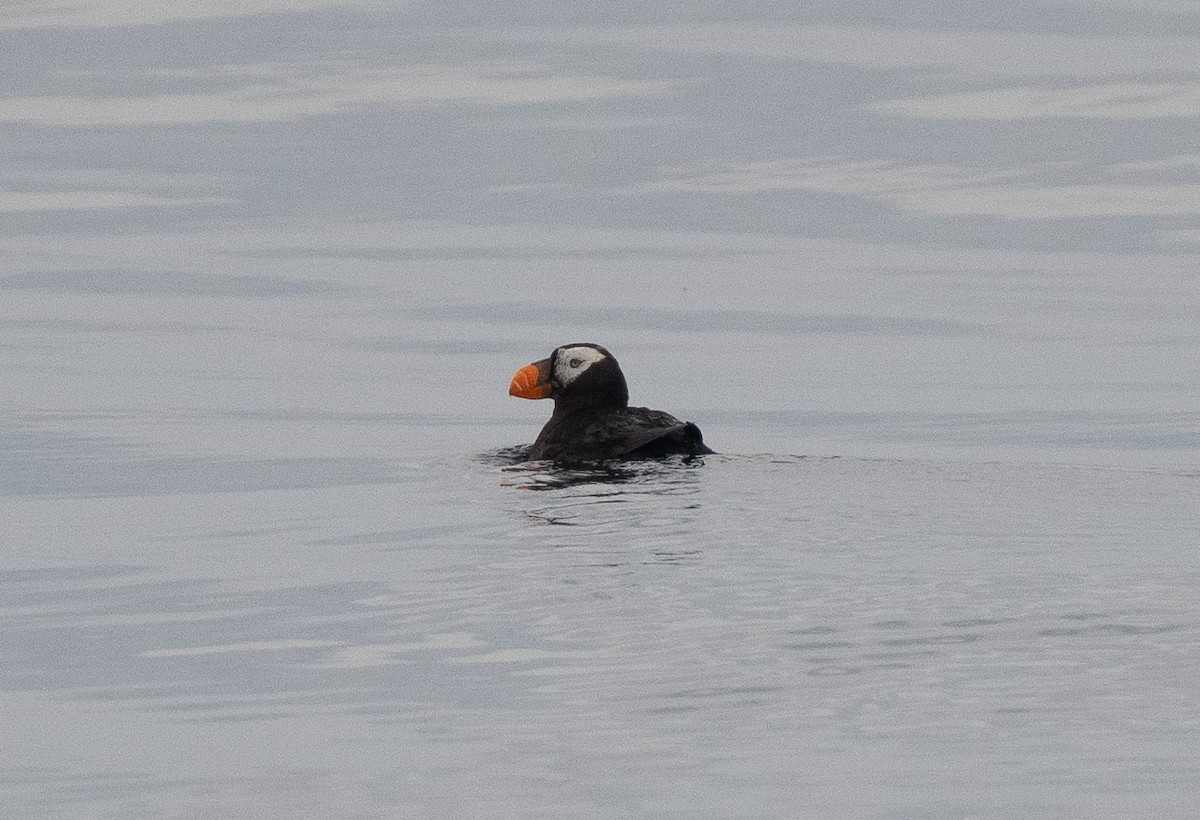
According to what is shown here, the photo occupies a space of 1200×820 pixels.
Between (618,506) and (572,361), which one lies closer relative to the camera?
(618,506)

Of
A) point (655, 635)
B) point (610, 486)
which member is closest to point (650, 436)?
point (610, 486)

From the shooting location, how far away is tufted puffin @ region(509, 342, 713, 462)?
10938 mm

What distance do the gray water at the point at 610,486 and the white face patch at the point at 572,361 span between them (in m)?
0.59

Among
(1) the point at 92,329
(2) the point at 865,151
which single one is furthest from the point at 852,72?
(1) the point at 92,329

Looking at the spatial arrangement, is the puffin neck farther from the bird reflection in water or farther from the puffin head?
the bird reflection in water

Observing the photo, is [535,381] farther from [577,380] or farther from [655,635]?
[655,635]

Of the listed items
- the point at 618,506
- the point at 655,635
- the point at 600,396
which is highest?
the point at 600,396

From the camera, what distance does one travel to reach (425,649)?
7543 mm

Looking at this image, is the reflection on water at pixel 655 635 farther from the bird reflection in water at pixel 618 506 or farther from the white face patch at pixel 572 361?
the white face patch at pixel 572 361

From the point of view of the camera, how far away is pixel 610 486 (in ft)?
34.1

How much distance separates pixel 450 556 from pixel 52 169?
22.3 metres

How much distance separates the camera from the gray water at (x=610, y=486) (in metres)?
6.29

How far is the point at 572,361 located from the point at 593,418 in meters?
0.43

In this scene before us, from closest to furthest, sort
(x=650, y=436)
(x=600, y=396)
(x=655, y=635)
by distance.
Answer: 1. (x=655, y=635)
2. (x=650, y=436)
3. (x=600, y=396)
